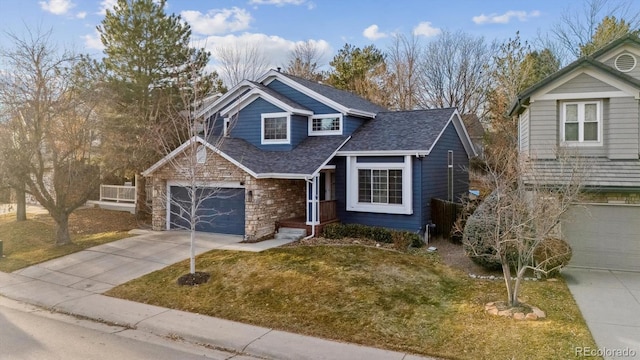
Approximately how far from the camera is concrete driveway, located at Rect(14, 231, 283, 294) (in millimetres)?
12031

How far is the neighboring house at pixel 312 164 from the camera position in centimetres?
1603

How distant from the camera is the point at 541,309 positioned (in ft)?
29.0

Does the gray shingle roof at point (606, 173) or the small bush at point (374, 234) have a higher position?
the gray shingle roof at point (606, 173)

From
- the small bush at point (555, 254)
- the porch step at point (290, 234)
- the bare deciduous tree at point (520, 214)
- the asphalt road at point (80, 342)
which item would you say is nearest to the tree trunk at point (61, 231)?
the asphalt road at point (80, 342)

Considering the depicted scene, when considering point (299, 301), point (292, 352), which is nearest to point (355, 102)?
point (299, 301)

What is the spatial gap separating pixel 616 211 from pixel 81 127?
17.9 meters

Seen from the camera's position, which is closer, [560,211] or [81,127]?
[560,211]

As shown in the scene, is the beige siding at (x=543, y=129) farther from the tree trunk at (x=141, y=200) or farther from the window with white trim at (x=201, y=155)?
the tree trunk at (x=141, y=200)

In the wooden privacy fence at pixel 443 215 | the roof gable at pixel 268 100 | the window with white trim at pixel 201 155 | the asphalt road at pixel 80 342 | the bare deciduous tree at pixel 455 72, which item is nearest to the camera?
the asphalt road at pixel 80 342

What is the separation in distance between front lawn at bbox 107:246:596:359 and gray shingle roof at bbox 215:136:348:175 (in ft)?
12.3

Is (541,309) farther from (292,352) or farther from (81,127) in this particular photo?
(81,127)

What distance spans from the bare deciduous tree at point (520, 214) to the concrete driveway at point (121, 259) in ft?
23.3

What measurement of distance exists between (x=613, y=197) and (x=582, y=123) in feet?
8.14
